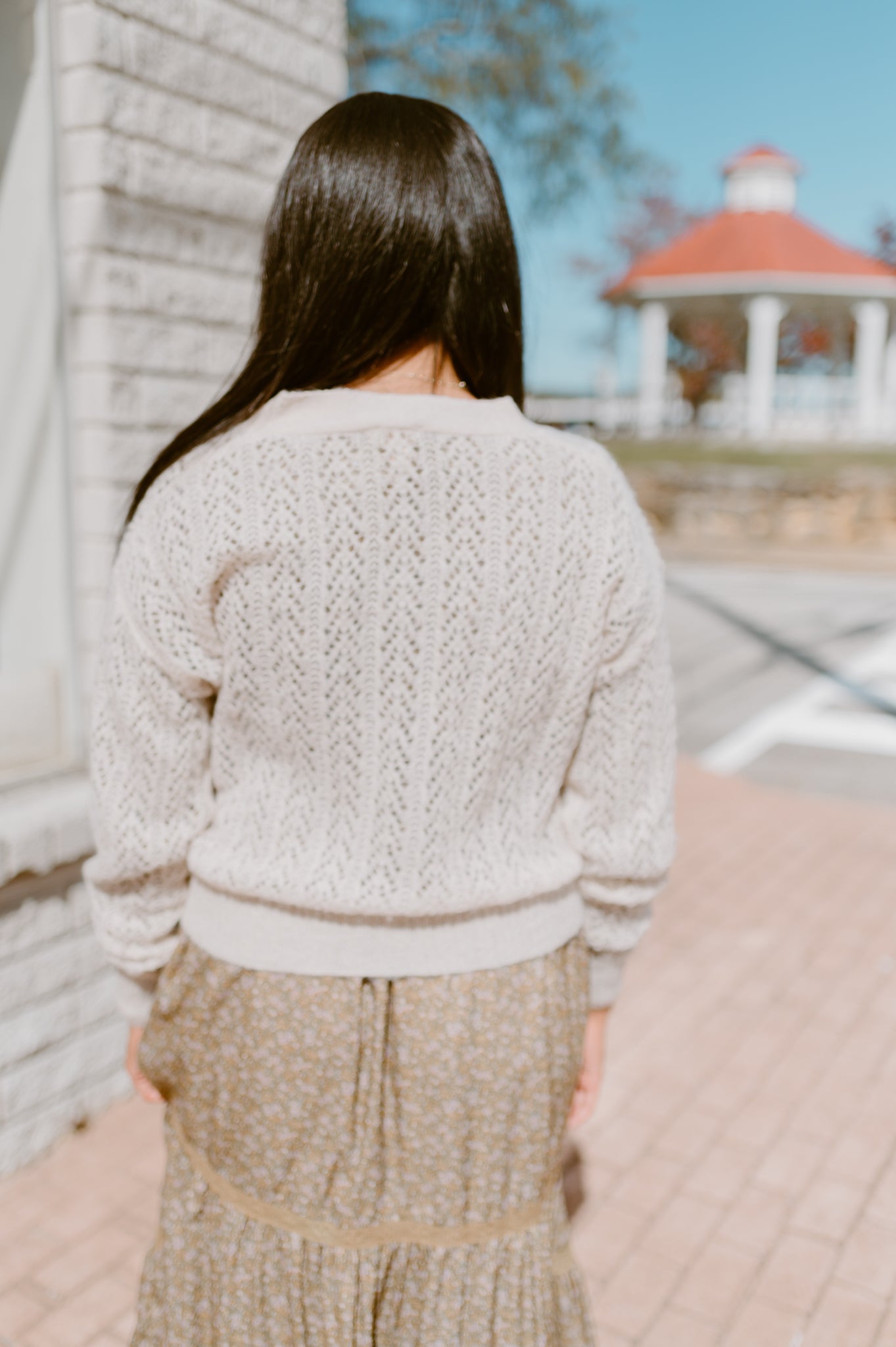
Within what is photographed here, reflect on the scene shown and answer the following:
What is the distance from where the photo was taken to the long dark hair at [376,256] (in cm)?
137

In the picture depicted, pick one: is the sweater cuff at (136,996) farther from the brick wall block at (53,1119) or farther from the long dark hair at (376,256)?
the brick wall block at (53,1119)

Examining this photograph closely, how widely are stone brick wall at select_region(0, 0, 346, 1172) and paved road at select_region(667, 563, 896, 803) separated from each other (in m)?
4.98

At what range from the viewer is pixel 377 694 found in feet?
4.56

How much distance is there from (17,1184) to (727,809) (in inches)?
169

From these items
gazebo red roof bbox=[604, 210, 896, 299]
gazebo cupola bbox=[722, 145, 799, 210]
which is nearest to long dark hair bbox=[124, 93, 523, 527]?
gazebo red roof bbox=[604, 210, 896, 299]

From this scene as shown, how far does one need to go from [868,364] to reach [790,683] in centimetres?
1938

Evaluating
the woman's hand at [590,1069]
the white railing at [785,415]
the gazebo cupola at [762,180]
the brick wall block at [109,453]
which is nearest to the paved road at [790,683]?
the brick wall block at [109,453]

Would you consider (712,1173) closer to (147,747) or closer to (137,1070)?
(137,1070)

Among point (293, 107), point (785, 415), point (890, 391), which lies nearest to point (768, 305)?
point (785, 415)

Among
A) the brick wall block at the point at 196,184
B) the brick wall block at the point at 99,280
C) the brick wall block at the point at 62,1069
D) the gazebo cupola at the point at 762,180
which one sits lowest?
the brick wall block at the point at 62,1069

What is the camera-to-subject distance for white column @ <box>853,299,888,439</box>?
26.6 metres

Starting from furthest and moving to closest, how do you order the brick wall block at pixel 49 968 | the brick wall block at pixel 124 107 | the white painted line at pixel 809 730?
the white painted line at pixel 809 730 → the brick wall block at pixel 49 968 → the brick wall block at pixel 124 107

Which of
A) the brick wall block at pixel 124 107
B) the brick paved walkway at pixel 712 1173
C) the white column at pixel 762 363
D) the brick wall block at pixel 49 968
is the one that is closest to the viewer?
the brick paved walkway at pixel 712 1173

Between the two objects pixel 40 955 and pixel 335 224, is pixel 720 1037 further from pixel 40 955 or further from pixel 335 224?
pixel 335 224
